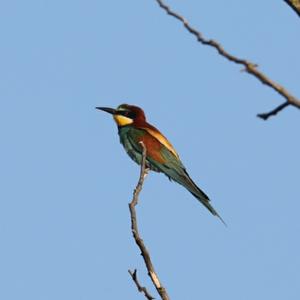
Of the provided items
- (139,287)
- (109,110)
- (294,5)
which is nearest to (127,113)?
(109,110)

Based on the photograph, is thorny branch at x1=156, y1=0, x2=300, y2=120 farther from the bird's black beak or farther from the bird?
the bird's black beak

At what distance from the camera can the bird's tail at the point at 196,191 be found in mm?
5496

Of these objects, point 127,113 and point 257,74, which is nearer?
point 257,74

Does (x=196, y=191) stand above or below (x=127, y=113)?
below

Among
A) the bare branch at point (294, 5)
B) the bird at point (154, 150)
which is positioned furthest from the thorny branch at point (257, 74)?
the bird at point (154, 150)

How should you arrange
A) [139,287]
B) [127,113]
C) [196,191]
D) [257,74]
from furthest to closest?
[127,113], [196,191], [139,287], [257,74]

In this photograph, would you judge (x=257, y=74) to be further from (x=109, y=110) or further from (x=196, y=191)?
(x=109, y=110)

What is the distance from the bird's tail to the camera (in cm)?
550

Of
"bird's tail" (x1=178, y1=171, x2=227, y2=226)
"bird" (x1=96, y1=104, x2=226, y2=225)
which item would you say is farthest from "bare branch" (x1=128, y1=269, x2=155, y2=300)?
"bird" (x1=96, y1=104, x2=226, y2=225)

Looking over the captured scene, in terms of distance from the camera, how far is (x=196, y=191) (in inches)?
236

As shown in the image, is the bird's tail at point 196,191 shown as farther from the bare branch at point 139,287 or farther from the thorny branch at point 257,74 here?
the thorny branch at point 257,74

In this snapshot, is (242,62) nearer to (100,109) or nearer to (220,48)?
(220,48)

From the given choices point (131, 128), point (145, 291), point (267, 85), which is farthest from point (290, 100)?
point (131, 128)

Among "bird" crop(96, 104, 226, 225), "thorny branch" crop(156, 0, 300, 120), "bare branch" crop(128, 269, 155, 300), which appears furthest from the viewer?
"bird" crop(96, 104, 226, 225)
